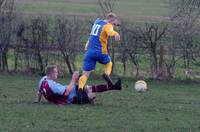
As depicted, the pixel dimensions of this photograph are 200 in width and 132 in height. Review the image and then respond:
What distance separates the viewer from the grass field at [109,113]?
1102 cm

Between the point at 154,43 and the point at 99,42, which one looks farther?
the point at 154,43

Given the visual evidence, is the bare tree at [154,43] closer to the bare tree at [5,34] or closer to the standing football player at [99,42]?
the bare tree at [5,34]

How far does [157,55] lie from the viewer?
22141 millimetres

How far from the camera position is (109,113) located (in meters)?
12.8

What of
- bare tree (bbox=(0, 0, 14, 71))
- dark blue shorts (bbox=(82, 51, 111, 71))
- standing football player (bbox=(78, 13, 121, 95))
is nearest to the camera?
standing football player (bbox=(78, 13, 121, 95))

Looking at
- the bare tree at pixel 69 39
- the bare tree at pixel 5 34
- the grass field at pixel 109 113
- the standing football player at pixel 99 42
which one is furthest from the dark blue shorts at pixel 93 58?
the bare tree at pixel 5 34

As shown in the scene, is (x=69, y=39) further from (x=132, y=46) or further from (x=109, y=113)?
(x=109, y=113)

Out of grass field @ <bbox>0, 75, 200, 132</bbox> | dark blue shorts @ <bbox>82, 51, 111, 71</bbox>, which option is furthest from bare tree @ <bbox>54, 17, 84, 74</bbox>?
dark blue shorts @ <bbox>82, 51, 111, 71</bbox>

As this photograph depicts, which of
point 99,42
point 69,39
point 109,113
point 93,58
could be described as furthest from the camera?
point 69,39

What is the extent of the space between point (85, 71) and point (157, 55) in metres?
7.54

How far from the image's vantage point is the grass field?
11023mm

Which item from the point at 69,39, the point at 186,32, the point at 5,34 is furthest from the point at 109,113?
the point at 5,34

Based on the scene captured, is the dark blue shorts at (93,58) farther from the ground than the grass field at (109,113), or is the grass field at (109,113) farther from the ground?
the dark blue shorts at (93,58)

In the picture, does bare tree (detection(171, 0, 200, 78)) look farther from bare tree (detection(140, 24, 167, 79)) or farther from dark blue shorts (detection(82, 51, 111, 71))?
dark blue shorts (detection(82, 51, 111, 71))
